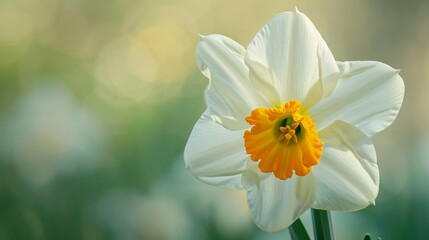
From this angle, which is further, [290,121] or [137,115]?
[137,115]

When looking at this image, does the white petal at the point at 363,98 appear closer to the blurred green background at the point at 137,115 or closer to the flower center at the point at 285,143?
the flower center at the point at 285,143

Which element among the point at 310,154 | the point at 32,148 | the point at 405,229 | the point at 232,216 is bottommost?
the point at 405,229

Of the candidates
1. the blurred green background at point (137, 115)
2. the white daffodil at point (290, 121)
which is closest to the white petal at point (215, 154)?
the white daffodil at point (290, 121)

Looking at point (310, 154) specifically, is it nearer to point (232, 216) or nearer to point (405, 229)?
point (232, 216)

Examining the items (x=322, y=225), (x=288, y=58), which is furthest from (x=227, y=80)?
(x=322, y=225)

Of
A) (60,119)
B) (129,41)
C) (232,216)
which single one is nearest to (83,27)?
(129,41)

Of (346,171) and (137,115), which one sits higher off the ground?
(346,171)

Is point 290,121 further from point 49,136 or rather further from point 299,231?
point 49,136
